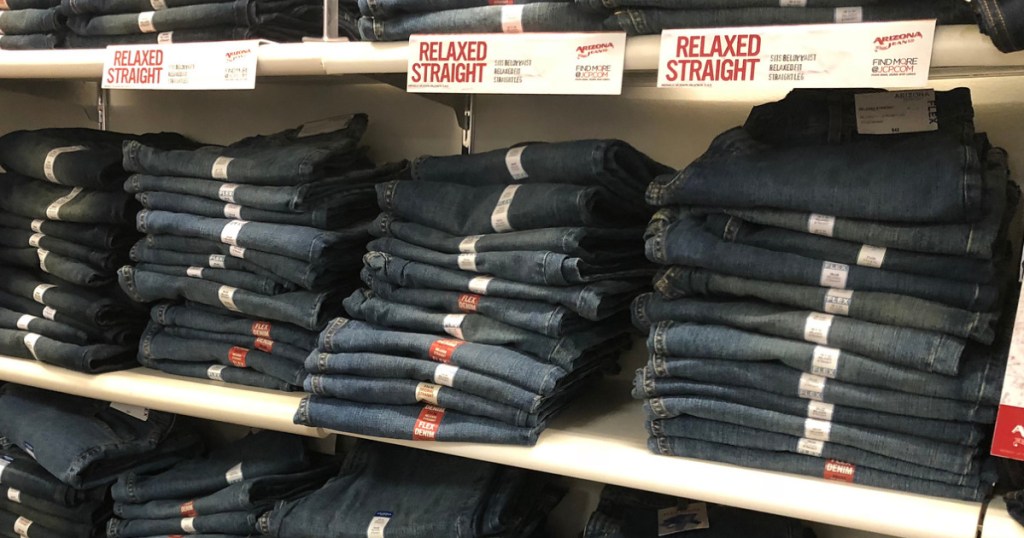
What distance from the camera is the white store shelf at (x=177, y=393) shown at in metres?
1.12

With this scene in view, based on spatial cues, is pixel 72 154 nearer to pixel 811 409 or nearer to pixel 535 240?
pixel 535 240

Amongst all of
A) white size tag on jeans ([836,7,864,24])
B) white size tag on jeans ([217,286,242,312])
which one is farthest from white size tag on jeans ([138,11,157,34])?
white size tag on jeans ([836,7,864,24])

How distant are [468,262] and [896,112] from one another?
20.4 inches

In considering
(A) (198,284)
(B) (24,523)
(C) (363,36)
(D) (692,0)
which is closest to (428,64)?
(C) (363,36)

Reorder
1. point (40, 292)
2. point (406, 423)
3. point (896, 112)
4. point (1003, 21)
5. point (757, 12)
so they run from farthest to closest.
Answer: point (40, 292), point (406, 423), point (896, 112), point (757, 12), point (1003, 21)

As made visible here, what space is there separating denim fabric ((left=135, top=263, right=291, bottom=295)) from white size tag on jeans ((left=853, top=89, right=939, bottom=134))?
Result: 0.80 metres

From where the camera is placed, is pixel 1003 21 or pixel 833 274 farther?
pixel 833 274

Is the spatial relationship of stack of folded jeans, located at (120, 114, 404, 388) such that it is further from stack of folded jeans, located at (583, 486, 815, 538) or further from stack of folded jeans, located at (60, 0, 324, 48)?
stack of folded jeans, located at (583, 486, 815, 538)

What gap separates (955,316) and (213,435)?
4.33 feet

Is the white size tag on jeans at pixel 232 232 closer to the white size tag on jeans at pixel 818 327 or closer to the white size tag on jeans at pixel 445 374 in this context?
the white size tag on jeans at pixel 445 374

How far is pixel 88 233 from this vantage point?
1312mm

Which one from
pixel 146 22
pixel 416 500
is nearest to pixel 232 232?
pixel 146 22

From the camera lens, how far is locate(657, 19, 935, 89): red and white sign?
28.0 inches

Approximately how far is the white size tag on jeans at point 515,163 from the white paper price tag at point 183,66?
0.34m
